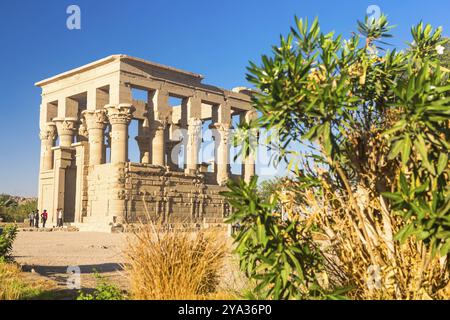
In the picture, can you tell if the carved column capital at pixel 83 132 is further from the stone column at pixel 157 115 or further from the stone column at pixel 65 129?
the stone column at pixel 157 115

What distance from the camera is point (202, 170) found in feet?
134

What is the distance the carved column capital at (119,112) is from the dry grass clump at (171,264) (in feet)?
87.1

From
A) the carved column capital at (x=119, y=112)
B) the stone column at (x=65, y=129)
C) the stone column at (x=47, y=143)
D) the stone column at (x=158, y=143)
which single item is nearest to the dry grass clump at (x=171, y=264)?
the carved column capital at (x=119, y=112)

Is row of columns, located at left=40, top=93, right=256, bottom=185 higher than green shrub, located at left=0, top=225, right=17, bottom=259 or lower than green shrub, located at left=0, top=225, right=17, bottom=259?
higher

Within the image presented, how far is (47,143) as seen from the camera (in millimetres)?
39469

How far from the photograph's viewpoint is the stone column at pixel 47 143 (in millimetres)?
39188

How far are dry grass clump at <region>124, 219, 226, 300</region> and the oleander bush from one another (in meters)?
1.09

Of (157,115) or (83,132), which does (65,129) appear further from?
(157,115)

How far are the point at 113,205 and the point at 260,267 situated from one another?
91.5 ft

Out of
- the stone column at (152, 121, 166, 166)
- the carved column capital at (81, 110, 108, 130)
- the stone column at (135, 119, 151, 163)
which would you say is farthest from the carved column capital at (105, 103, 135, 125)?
the stone column at (135, 119, 151, 163)

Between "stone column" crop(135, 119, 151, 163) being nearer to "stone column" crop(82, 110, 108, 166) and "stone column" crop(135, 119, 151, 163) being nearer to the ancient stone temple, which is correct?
the ancient stone temple

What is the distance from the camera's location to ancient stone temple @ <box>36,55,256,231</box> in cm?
3228

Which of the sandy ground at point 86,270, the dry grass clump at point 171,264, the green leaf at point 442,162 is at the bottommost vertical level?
the sandy ground at point 86,270
